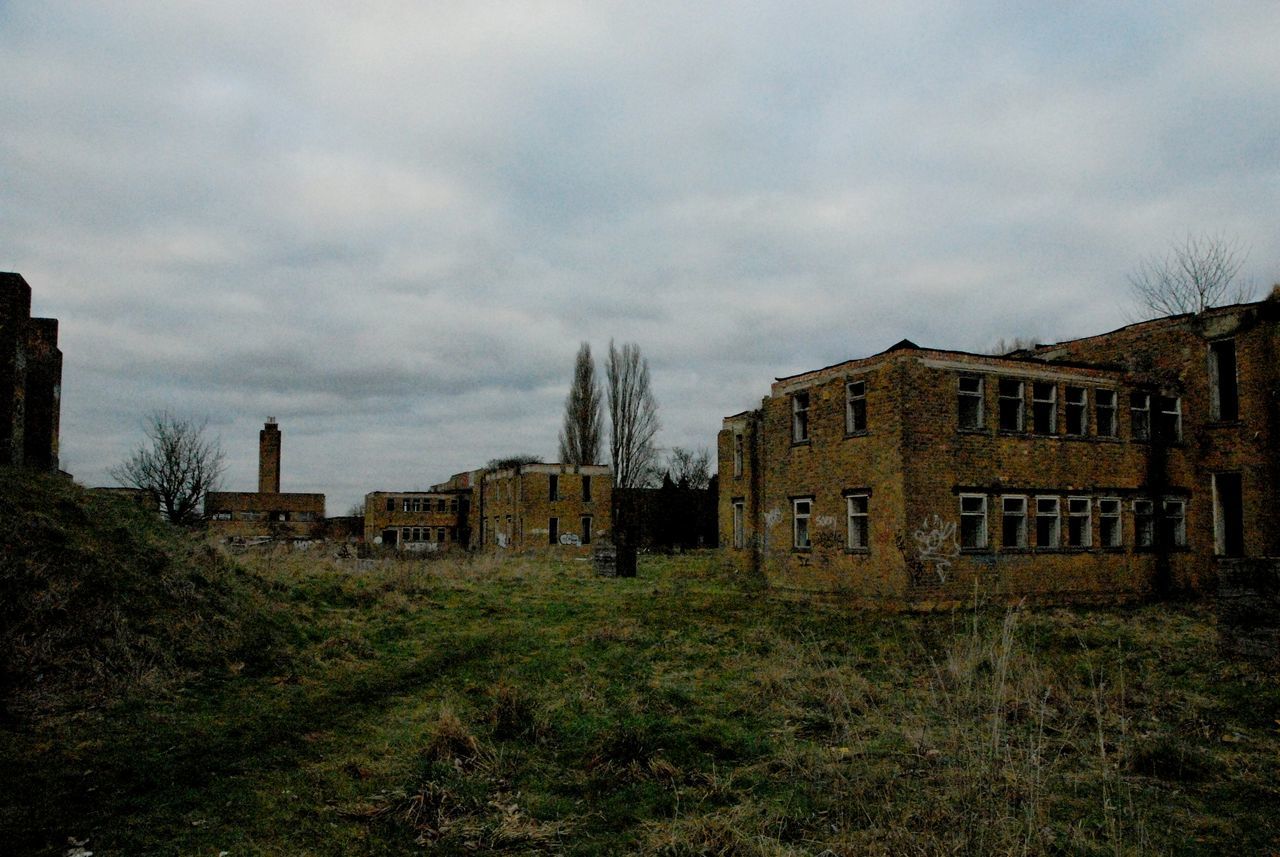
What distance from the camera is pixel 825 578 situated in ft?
66.6

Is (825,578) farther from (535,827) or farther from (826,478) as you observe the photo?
(535,827)

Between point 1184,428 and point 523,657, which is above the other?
point 1184,428

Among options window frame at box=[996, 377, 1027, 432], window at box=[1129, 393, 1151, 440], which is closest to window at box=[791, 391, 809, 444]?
window frame at box=[996, 377, 1027, 432]

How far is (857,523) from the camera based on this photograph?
1972 cm

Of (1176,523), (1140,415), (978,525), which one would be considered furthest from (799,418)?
(1176,523)

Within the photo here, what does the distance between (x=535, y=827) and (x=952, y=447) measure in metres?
15.9

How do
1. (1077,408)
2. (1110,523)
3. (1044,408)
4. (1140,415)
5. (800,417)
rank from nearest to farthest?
(1044,408), (1077,408), (1110,523), (1140,415), (800,417)

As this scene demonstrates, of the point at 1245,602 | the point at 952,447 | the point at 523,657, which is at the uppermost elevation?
the point at 952,447

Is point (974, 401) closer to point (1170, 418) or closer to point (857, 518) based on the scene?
point (857, 518)

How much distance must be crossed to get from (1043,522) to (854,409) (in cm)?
584

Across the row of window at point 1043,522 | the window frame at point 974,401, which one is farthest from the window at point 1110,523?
the window frame at point 974,401

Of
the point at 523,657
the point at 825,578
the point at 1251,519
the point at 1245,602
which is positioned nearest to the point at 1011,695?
the point at 1245,602

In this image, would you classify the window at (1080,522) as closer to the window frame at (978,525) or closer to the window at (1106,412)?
the window at (1106,412)

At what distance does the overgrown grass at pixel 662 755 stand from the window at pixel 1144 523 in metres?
9.76
